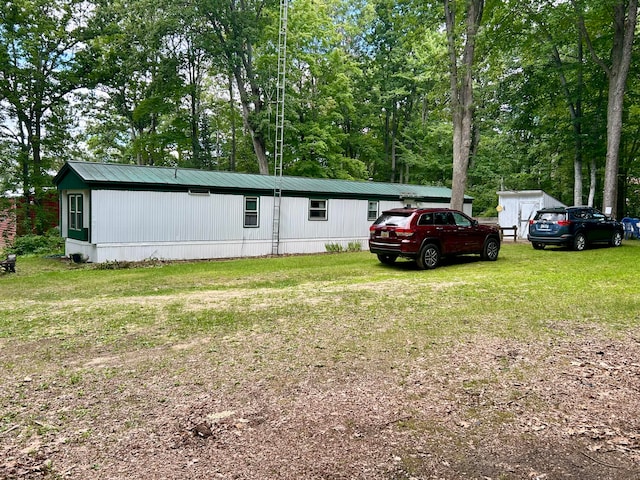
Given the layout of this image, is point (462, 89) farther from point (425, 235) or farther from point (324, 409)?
point (324, 409)

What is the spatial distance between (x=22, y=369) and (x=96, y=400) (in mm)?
1313

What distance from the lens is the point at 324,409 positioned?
10.9 ft

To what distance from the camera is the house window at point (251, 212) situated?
52.3 ft

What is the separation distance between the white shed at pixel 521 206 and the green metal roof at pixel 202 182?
4.35m

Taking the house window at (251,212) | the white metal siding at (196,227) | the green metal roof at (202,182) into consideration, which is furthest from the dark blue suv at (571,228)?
the house window at (251,212)

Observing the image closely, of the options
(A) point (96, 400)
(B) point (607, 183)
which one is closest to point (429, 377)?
(A) point (96, 400)

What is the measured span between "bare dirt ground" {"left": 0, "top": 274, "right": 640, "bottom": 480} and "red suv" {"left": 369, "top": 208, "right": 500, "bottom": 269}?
20.7 ft

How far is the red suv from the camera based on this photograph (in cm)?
1116

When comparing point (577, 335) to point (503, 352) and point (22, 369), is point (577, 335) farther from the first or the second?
point (22, 369)

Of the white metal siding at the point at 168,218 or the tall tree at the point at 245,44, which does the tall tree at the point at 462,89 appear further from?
the tall tree at the point at 245,44

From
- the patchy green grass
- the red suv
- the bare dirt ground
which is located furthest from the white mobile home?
the bare dirt ground

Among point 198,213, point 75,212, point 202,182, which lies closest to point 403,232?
point 198,213

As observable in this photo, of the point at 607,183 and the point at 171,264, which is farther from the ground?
the point at 607,183

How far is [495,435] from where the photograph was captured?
9.57 ft
